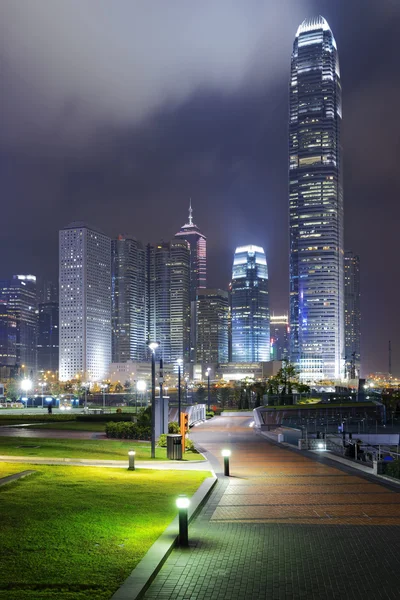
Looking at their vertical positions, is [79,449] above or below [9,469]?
below

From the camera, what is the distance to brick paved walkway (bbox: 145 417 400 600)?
867cm

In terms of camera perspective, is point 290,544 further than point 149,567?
Yes

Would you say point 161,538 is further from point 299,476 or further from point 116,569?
point 299,476

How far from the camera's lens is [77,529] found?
37.4ft

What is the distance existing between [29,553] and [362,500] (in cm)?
911

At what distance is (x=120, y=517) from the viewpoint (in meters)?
12.5

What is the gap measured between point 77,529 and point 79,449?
15224 millimetres

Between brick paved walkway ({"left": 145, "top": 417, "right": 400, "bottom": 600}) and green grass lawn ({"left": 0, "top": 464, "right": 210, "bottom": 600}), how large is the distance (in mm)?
749

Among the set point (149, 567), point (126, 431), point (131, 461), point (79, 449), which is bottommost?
point (126, 431)

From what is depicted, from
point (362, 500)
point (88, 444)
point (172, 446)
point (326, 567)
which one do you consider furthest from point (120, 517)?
point (88, 444)

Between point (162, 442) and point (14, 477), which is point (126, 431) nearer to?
point (162, 442)

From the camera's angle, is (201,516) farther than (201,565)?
Yes

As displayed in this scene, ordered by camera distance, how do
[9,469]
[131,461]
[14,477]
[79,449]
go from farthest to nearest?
[79,449] < [131,461] < [9,469] < [14,477]

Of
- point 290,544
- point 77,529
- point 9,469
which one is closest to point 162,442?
point 9,469
